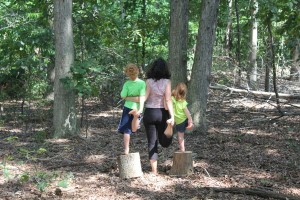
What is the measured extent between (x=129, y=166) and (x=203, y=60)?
14.0 feet

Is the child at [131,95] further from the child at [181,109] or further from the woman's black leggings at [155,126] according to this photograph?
the child at [181,109]

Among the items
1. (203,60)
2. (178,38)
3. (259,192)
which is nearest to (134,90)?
(259,192)

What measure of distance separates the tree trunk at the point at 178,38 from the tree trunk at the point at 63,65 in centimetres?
242

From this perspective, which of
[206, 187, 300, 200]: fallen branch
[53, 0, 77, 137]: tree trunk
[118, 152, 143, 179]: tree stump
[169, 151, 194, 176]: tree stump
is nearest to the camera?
[206, 187, 300, 200]: fallen branch

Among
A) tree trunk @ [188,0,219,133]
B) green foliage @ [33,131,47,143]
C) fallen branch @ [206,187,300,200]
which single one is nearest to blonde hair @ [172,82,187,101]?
fallen branch @ [206,187,300,200]

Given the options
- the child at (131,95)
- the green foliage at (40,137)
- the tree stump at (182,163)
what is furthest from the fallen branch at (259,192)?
the green foliage at (40,137)

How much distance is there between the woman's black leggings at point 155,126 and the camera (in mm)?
6522

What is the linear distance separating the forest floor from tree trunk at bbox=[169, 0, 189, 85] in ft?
5.36

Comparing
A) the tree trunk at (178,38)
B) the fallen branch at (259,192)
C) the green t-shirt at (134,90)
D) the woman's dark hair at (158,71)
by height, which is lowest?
the fallen branch at (259,192)

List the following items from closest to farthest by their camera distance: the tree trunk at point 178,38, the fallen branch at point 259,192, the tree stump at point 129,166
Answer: the fallen branch at point 259,192
the tree stump at point 129,166
the tree trunk at point 178,38

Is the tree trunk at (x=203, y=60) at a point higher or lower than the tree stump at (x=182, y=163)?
higher

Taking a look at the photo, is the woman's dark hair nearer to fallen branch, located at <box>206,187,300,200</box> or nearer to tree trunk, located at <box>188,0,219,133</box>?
fallen branch, located at <box>206,187,300,200</box>

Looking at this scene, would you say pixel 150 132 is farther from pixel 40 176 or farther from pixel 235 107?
pixel 235 107

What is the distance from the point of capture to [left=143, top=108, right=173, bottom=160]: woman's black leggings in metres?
6.52
